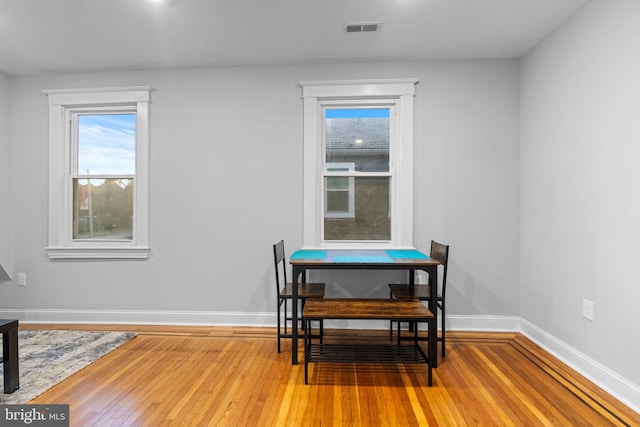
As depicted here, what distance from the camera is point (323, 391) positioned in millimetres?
2105

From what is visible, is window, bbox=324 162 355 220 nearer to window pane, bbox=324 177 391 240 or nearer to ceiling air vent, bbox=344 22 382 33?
window pane, bbox=324 177 391 240

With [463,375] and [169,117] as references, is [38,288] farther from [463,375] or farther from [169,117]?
[463,375]

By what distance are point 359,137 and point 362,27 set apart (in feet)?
3.28

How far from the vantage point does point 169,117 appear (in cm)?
333

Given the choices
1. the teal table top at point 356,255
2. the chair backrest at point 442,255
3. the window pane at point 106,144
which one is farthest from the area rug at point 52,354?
the chair backrest at point 442,255

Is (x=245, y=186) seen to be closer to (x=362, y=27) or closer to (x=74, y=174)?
(x=362, y=27)

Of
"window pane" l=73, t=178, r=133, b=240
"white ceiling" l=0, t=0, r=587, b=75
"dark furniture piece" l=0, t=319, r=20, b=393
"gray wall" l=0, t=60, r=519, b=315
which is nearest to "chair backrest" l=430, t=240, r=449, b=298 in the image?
"gray wall" l=0, t=60, r=519, b=315

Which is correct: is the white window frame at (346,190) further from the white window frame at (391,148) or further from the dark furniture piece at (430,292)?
the dark furniture piece at (430,292)

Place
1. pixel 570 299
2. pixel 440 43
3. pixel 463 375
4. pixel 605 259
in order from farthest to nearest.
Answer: pixel 440 43 → pixel 570 299 → pixel 463 375 → pixel 605 259

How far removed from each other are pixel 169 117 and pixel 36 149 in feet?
4.75

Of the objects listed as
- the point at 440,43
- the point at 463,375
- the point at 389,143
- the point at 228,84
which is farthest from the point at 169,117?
the point at 463,375

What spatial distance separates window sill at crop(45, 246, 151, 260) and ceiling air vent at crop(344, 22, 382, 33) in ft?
9.05

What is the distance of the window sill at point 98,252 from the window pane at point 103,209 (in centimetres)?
17
